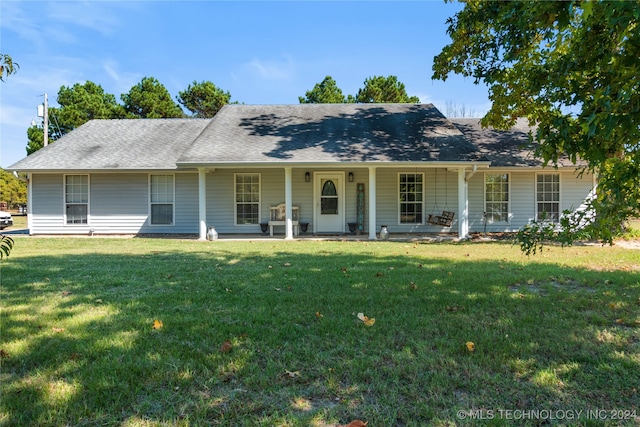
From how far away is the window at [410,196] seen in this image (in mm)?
14258

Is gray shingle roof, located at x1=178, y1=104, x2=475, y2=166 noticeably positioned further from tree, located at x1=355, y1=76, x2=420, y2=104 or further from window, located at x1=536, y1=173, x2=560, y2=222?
tree, located at x1=355, y1=76, x2=420, y2=104

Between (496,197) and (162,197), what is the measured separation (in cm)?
1286

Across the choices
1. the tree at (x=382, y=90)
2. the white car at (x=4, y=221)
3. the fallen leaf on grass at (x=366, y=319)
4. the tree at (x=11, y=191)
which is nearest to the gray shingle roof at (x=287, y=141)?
the white car at (x=4, y=221)

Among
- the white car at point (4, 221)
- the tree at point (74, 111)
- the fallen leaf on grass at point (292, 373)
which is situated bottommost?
the fallen leaf on grass at point (292, 373)

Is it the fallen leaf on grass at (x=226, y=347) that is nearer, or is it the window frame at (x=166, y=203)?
the fallen leaf on grass at (x=226, y=347)

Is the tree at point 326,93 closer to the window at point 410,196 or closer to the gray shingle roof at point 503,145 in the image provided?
the gray shingle roof at point 503,145

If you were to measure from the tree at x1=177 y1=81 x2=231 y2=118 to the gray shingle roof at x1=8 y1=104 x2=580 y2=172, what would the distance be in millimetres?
14086

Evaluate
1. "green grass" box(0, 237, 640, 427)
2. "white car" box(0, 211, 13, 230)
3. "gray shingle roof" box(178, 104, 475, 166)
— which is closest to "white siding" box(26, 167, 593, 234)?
"gray shingle roof" box(178, 104, 475, 166)

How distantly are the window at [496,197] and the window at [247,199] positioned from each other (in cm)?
883

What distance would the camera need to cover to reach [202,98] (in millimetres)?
30359

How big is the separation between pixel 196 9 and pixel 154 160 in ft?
21.2

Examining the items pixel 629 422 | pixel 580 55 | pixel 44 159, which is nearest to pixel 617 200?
pixel 580 55

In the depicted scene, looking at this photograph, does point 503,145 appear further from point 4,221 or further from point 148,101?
point 148,101

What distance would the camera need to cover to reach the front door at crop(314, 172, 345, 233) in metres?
14.1
